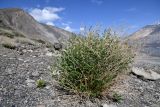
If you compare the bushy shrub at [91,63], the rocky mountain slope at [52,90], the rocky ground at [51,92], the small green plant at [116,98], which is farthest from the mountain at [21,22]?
the small green plant at [116,98]

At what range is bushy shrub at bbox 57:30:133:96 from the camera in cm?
838

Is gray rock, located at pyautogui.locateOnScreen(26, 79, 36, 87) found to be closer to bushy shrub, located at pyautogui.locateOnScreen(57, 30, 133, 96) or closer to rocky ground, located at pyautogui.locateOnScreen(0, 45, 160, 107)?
rocky ground, located at pyautogui.locateOnScreen(0, 45, 160, 107)

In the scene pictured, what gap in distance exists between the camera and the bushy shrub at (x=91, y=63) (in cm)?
838

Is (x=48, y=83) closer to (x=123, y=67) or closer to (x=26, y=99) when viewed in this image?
(x=26, y=99)

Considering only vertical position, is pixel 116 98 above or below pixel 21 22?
below

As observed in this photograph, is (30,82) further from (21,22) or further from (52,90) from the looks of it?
(21,22)

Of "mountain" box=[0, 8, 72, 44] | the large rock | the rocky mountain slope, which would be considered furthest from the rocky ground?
"mountain" box=[0, 8, 72, 44]

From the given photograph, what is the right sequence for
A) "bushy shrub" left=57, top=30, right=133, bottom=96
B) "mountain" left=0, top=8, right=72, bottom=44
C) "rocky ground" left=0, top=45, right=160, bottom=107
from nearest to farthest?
1. "rocky ground" left=0, top=45, right=160, bottom=107
2. "bushy shrub" left=57, top=30, right=133, bottom=96
3. "mountain" left=0, top=8, right=72, bottom=44

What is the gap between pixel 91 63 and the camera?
27.5 ft

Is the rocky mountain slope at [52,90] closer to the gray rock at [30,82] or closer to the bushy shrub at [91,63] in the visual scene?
the gray rock at [30,82]

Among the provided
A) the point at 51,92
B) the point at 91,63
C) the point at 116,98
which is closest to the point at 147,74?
the point at 116,98

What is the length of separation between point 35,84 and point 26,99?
132cm

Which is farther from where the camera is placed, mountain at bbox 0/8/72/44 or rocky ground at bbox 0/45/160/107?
mountain at bbox 0/8/72/44

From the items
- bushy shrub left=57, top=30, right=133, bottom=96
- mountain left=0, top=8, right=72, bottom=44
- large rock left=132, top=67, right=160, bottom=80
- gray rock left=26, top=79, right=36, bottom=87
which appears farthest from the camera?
mountain left=0, top=8, right=72, bottom=44
